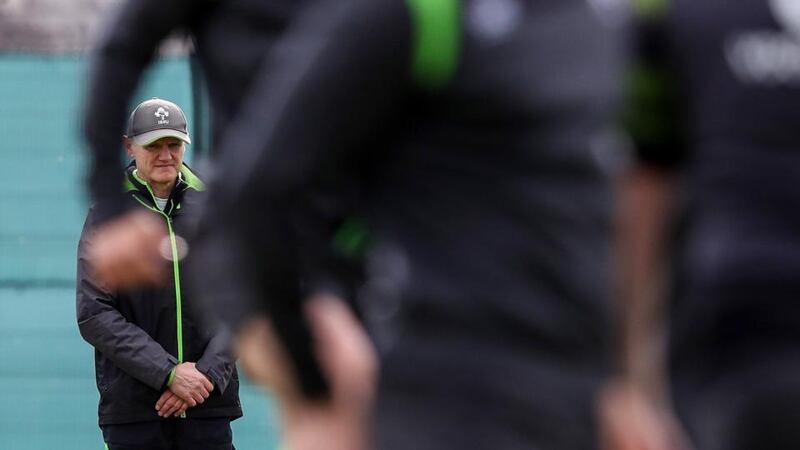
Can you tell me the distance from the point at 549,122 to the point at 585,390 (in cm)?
41

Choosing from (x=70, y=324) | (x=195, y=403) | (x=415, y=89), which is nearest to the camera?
(x=415, y=89)

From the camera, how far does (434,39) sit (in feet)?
8.98

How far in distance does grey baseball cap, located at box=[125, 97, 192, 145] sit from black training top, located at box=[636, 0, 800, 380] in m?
5.10

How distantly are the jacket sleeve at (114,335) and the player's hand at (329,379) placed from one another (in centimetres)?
524

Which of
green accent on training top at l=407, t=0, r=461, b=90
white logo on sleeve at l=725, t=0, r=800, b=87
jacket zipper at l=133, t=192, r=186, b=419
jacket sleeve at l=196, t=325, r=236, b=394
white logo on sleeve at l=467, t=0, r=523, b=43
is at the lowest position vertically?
green accent on training top at l=407, t=0, r=461, b=90

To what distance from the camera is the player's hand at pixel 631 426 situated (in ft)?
9.50

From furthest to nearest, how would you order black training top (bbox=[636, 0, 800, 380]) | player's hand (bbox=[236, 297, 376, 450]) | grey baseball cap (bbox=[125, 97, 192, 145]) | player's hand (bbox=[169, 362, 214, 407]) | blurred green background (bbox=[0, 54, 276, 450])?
1. blurred green background (bbox=[0, 54, 276, 450])
2. player's hand (bbox=[169, 362, 214, 407])
3. grey baseball cap (bbox=[125, 97, 192, 145])
4. black training top (bbox=[636, 0, 800, 380])
5. player's hand (bbox=[236, 297, 376, 450])

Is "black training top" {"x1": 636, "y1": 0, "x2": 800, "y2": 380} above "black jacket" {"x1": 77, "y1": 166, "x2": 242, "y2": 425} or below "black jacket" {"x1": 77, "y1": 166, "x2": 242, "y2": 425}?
below

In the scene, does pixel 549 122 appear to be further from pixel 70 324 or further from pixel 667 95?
pixel 70 324

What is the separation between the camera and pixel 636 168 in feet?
11.1

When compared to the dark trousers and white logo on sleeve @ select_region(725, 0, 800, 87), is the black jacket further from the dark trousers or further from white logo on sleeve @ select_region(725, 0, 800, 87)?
white logo on sleeve @ select_region(725, 0, 800, 87)

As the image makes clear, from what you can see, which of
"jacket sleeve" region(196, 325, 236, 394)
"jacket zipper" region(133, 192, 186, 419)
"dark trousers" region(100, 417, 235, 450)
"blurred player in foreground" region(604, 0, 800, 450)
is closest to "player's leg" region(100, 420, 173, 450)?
"dark trousers" region(100, 417, 235, 450)

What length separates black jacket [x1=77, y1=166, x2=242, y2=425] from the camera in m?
8.14

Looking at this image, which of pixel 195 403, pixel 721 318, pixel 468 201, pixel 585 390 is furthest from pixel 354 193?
pixel 195 403
